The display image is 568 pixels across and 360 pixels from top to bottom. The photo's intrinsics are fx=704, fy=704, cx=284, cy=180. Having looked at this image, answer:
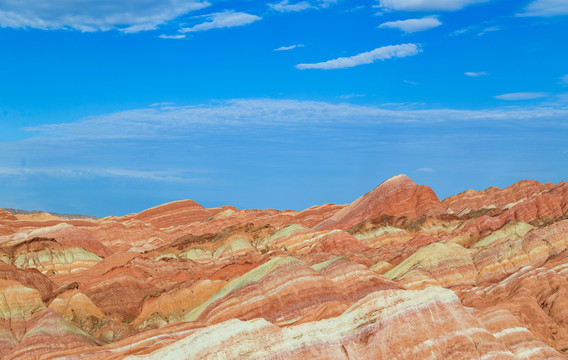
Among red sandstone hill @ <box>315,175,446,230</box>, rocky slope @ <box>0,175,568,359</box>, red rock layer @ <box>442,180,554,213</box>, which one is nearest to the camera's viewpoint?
rocky slope @ <box>0,175,568,359</box>

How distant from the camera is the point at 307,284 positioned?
211 ft

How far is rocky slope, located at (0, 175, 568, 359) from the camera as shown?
120ft

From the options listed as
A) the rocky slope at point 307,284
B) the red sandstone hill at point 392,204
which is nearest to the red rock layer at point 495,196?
the rocky slope at point 307,284

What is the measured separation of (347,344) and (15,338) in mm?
37536

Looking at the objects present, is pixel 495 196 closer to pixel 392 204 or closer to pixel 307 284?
pixel 392 204

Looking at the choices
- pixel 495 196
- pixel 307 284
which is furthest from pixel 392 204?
pixel 307 284

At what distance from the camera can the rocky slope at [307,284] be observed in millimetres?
36438

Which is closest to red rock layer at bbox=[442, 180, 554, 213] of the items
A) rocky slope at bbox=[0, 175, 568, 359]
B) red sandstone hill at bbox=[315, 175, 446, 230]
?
rocky slope at bbox=[0, 175, 568, 359]

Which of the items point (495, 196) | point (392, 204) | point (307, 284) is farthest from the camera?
point (495, 196)

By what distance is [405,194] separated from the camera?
481ft

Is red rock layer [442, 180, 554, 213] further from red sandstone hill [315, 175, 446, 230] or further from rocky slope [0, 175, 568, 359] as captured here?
red sandstone hill [315, 175, 446, 230]

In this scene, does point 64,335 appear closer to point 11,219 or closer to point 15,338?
point 15,338

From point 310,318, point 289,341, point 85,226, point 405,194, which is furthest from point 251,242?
point 289,341

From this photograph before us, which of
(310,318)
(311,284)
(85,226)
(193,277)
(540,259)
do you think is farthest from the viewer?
(85,226)
